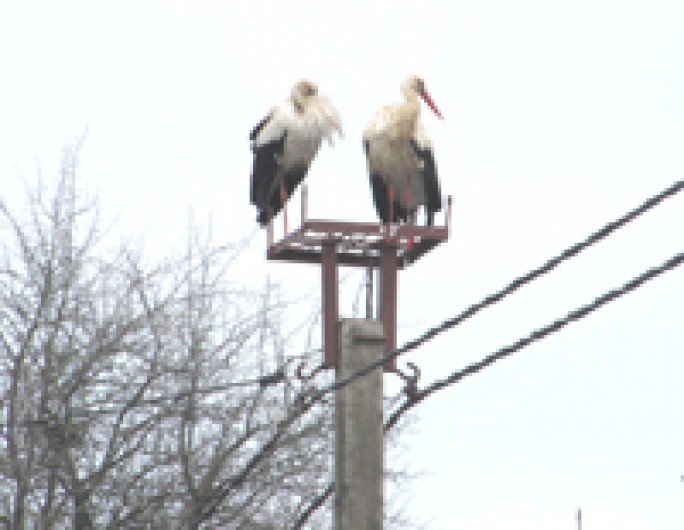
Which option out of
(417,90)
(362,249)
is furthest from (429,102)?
(362,249)

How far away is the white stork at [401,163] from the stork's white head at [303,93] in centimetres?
71

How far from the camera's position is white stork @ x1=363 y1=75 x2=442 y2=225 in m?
12.3

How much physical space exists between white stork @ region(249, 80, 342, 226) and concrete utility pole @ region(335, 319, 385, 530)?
4595 mm

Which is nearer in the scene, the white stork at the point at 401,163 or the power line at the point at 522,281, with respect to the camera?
the power line at the point at 522,281

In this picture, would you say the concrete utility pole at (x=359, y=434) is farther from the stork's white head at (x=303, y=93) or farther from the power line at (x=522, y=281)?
the stork's white head at (x=303, y=93)

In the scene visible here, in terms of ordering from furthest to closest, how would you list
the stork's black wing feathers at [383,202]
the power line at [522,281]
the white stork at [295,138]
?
the white stork at [295,138] < the stork's black wing feathers at [383,202] < the power line at [522,281]

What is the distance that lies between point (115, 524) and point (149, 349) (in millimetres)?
1245

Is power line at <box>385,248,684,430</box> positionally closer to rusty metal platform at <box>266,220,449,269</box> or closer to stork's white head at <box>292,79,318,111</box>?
rusty metal platform at <box>266,220,449,269</box>

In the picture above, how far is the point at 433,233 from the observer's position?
10000 millimetres

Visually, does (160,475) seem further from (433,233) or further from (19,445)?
(433,233)

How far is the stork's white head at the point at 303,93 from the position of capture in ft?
44.0

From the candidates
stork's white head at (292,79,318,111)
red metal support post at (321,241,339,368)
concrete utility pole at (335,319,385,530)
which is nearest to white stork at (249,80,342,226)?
stork's white head at (292,79,318,111)

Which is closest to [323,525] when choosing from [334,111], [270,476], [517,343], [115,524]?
[270,476]

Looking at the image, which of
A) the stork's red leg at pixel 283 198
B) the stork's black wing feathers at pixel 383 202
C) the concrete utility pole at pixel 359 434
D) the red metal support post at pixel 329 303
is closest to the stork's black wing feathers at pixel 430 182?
the stork's black wing feathers at pixel 383 202
